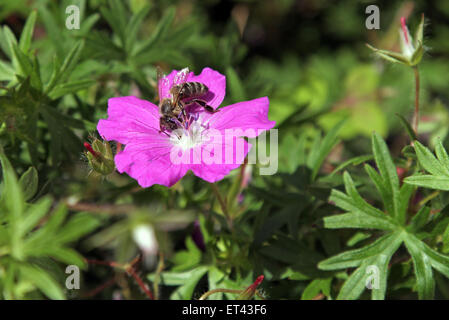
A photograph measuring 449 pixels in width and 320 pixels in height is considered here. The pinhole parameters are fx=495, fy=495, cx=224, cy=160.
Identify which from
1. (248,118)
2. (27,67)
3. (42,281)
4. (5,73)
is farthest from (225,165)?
(5,73)

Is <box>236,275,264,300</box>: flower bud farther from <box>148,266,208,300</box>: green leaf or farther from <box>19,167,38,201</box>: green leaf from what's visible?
<box>19,167,38,201</box>: green leaf

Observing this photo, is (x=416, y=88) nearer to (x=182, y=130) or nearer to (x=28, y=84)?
(x=182, y=130)

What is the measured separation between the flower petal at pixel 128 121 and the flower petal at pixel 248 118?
0.21 meters

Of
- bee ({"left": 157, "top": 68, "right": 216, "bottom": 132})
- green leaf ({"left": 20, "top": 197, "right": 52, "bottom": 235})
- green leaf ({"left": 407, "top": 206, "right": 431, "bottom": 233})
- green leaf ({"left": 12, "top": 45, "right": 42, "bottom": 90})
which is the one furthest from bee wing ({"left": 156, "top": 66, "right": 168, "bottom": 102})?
green leaf ({"left": 407, "top": 206, "right": 431, "bottom": 233})

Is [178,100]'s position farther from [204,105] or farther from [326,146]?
[326,146]

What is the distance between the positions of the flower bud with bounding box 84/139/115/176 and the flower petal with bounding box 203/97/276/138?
35 cm

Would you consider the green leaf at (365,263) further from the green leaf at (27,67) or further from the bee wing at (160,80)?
the green leaf at (27,67)

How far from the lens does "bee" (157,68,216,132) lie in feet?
4.92

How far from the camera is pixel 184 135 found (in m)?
1.60

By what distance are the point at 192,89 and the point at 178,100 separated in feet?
0.19

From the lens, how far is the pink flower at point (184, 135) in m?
1.33

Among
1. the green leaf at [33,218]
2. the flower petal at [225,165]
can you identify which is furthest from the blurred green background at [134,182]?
the flower petal at [225,165]
